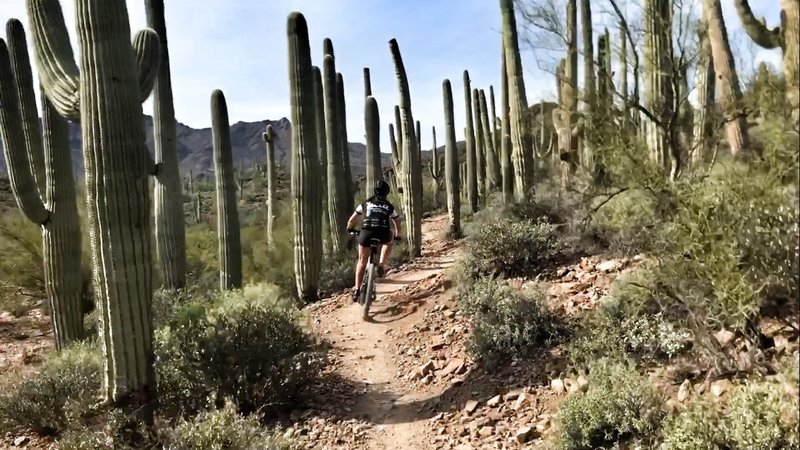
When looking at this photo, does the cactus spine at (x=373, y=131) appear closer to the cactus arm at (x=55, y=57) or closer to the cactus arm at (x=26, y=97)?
the cactus arm at (x=26, y=97)

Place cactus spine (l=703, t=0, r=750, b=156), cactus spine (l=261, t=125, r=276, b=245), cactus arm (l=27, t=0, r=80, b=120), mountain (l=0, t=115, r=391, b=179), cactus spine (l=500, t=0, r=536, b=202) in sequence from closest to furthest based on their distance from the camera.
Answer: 1. cactus arm (l=27, t=0, r=80, b=120)
2. cactus spine (l=703, t=0, r=750, b=156)
3. cactus spine (l=500, t=0, r=536, b=202)
4. cactus spine (l=261, t=125, r=276, b=245)
5. mountain (l=0, t=115, r=391, b=179)

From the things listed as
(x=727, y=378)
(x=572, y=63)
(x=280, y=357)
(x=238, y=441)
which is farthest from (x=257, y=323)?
(x=572, y=63)

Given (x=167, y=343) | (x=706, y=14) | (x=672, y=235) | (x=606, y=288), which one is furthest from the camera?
(x=706, y=14)

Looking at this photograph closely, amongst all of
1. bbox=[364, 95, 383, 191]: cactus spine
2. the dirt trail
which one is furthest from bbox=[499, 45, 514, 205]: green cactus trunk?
the dirt trail

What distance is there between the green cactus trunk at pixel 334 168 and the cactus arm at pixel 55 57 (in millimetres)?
7087

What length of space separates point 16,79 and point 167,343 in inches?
226

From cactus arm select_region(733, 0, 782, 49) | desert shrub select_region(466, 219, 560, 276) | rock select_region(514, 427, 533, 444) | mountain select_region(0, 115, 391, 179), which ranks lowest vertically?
rock select_region(514, 427, 533, 444)

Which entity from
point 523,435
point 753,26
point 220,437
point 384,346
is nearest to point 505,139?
point 753,26

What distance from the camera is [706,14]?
9.74m

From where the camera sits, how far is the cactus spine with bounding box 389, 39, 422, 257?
13.5 m

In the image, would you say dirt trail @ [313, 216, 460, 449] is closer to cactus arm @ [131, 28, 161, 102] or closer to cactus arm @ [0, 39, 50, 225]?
cactus arm @ [131, 28, 161, 102]

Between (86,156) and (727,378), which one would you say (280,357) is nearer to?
(86,156)

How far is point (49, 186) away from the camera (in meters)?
8.05

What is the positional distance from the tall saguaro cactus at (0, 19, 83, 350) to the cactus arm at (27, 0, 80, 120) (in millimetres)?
2156
